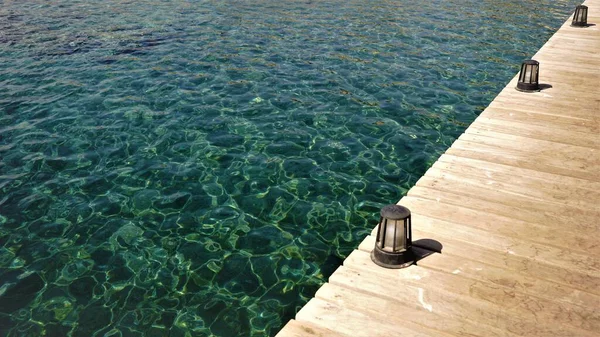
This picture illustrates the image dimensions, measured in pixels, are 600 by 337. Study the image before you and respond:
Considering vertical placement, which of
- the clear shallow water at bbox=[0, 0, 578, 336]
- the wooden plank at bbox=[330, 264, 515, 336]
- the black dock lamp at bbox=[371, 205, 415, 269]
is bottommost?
the clear shallow water at bbox=[0, 0, 578, 336]

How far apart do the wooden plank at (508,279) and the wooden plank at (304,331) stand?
161cm

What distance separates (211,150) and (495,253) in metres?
7.60

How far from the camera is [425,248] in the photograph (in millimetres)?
6930

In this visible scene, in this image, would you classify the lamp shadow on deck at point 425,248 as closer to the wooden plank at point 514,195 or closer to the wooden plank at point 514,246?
the wooden plank at point 514,246

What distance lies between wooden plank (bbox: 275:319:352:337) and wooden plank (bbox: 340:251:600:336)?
0.84 m

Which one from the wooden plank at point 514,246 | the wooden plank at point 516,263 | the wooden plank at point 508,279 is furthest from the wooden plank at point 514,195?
the wooden plank at point 508,279

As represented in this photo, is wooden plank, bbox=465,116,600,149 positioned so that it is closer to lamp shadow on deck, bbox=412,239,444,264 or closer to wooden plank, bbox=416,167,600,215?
wooden plank, bbox=416,167,600,215

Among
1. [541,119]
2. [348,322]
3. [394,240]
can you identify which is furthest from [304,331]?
[541,119]

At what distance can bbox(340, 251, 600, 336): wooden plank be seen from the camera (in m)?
5.57

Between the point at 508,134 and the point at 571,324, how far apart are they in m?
5.80

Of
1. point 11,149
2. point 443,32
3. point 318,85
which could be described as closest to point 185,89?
point 318,85

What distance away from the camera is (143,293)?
791 cm

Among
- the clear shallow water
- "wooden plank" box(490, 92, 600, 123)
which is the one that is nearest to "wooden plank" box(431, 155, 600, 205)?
the clear shallow water

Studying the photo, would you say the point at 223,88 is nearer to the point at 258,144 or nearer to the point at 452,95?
the point at 258,144
